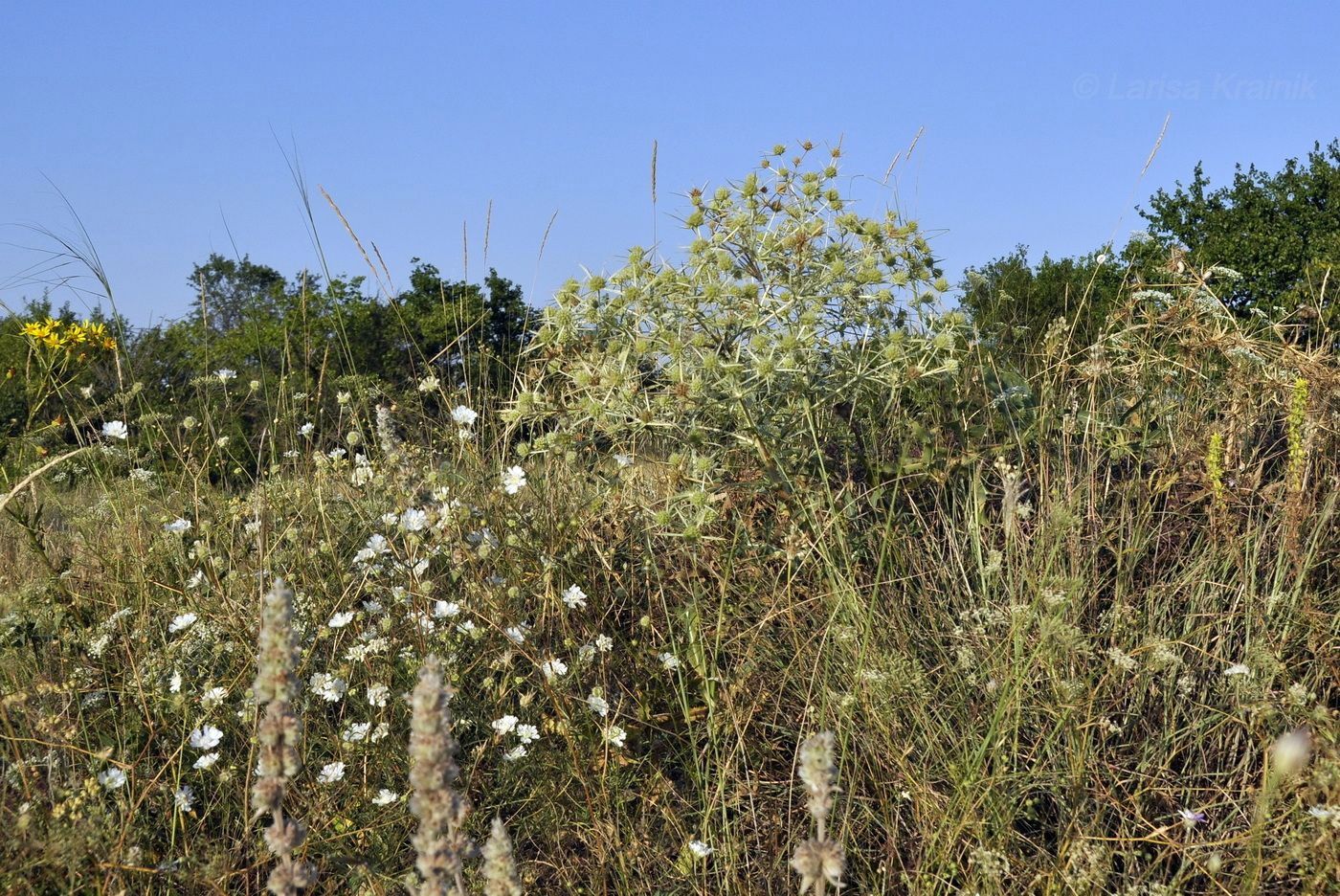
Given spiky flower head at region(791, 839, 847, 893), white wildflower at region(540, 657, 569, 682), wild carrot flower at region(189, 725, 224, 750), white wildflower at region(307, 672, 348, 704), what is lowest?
spiky flower head at region(791, 839, 847, 893)

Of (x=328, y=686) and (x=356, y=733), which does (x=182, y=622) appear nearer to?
(x=328, y=686)

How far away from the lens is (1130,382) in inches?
147

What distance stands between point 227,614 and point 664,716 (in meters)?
1.12

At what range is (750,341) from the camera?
316cm

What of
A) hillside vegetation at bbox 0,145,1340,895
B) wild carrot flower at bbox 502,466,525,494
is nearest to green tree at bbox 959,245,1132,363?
hillside vegetation at bbox 0,145,1340,895

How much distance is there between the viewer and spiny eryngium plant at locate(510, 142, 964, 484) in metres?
3.14

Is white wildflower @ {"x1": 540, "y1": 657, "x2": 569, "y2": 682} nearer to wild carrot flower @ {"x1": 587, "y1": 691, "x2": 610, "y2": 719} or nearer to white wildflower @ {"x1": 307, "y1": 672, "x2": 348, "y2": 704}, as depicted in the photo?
wild carrot flower @ {"x1": 587, "y1": 691, "x2": 610, "y2": 719}

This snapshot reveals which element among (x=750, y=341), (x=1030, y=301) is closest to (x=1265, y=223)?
(x=1030, y=301)

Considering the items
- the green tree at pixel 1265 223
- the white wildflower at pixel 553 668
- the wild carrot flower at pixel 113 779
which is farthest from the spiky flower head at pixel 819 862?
the green tree at pixel 1265 223

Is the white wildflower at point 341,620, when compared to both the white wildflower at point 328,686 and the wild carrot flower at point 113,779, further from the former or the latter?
the wild carrot flower at point 113,779

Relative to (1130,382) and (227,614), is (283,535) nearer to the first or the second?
(227,614)

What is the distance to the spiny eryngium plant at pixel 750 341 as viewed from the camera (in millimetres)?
3143

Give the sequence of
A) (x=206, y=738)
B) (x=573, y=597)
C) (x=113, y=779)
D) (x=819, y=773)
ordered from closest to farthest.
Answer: (x=819, y=773) → (x=113, y=779) → (x=206, y=738) → (x=573, y=597)

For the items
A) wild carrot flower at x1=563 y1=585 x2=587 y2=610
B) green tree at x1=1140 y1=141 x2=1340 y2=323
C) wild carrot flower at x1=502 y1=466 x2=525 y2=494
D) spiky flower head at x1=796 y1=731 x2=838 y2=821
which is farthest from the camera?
green tree at x1=1140 y1=141 x2=1340 y2=323
